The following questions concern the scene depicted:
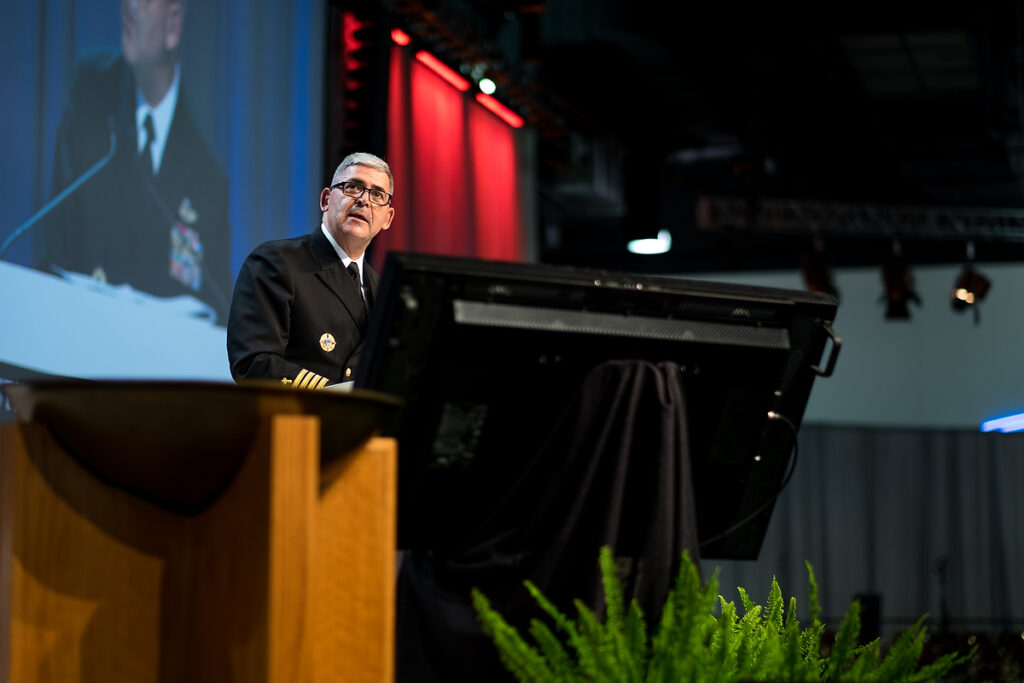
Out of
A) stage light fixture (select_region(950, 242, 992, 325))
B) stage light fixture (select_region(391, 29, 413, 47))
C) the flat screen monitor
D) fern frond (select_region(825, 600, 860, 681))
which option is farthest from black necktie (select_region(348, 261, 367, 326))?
stage light fixture (select_region(950, 242, 992, 325))

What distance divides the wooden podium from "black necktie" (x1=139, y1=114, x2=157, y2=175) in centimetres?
312

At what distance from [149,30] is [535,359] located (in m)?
3.30

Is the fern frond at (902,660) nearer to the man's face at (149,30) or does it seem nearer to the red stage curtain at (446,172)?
the man's face at (149,30)

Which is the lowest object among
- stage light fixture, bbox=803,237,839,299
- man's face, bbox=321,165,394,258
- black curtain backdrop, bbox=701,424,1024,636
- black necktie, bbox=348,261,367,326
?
black curtain backdrop, bbox=701,424,1024,636

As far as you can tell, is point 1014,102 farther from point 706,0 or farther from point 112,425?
point 112,425

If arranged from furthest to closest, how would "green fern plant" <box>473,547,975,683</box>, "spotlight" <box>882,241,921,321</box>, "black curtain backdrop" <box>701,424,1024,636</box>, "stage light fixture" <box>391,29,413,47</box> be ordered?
"black curtain backdrop" <box>701,424,1024,636</box> < "spotlight" <box>882,241,921,321</box> < "stage light fixture" <box>391,29,413,47</box> < "green fern plant" <box>473,547,975,683</box>

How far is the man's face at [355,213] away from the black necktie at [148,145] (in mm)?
2257

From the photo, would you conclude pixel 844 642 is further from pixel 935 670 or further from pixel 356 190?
pixel 356 190

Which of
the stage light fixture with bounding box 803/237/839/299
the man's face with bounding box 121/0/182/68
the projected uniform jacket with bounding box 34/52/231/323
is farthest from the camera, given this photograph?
the stage light fixture with bounding box 803/237/839/299

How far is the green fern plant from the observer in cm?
133

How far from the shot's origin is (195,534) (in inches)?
50.5

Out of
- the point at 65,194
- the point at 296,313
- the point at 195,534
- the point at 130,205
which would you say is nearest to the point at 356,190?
the point at 296,313

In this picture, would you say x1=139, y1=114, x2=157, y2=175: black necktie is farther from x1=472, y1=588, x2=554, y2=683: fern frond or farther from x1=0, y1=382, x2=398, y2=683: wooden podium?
x1=472, y1=588, x2=554, y2=683: fern frond

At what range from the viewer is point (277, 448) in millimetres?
1146
